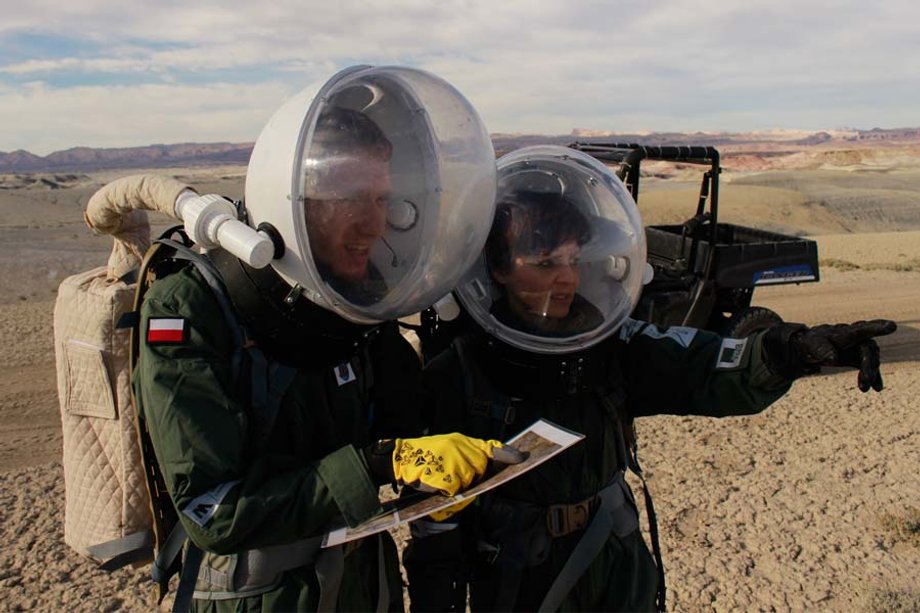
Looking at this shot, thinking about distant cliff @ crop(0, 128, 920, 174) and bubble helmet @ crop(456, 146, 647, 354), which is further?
distant cliff @ crop(0, 128, 920, 174)

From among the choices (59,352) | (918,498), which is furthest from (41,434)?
(918,498)

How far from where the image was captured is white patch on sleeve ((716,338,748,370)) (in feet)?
7.32

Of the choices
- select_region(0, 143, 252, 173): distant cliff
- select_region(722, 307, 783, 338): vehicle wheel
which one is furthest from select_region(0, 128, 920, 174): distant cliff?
select_region(722, 307, 783, 338): vehicle wheel

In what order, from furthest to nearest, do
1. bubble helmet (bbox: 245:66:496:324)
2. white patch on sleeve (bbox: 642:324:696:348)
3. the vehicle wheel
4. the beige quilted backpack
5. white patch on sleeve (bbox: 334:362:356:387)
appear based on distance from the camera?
1. the vehicle wheel
2. white patch on sleeve (bbox: 642:324:696:348)
3. the beige quilted backpack
4. white patch on sleeve (bbox: 334:362:356:387)
5. bubble helmet (bbox: 245:66:496:324)

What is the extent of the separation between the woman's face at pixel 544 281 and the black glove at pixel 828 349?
0.57 m

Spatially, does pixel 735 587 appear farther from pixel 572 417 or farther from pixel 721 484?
pixel 572 417

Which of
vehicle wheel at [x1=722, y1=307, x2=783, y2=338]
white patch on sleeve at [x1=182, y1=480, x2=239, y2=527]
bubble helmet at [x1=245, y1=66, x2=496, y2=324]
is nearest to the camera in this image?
white patch on sleeve at [x1=182, y1=480, x2=239, y2=527]

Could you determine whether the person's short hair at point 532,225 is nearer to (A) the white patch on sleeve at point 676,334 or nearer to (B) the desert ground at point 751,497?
(A) the white patch on sleeve at point 676,334

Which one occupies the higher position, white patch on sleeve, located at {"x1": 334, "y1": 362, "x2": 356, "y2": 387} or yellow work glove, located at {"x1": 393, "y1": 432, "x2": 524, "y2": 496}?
white patch on sleeve, located at {"x1": 334, "y1": 362, "x2": 356, "y2": 387}

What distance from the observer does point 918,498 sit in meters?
4.40

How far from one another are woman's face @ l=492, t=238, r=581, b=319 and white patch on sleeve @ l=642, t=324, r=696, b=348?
29cm

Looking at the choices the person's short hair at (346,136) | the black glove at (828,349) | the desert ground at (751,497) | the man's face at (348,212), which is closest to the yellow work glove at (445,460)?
the man's face at (348,212)

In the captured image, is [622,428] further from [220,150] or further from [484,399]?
[220,150]

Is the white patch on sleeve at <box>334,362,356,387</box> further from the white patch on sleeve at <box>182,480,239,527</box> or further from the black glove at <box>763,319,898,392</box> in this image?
the black glove at <box>763,319,898,392</box>
